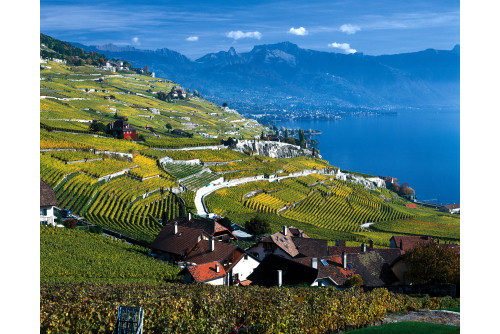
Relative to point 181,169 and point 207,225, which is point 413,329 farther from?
point 181,169

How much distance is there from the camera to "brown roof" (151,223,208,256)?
68.4 ft

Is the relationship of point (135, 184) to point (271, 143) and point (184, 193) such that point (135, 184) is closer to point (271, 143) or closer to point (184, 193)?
point (184, 193)

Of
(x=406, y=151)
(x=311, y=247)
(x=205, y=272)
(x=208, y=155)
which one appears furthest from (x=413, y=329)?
(x=406, y=151)

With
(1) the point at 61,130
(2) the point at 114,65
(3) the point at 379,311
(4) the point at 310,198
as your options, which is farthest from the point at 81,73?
(3) the point at 379,311

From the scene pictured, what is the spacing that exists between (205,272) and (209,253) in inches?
107

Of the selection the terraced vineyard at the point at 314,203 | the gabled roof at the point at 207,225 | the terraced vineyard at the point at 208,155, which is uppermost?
the terraced vineyard at the point at 208,155

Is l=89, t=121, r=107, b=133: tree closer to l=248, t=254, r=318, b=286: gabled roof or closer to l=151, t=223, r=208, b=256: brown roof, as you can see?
l=151, t=223, r=208, b=256: brown roof

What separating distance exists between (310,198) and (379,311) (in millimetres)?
38477

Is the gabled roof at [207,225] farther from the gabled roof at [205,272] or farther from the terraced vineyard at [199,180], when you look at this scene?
the terraced vineyard at [199,180]

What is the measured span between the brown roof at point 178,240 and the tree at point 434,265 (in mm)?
9148

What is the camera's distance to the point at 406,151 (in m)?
116

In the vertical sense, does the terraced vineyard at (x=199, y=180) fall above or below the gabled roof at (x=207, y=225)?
above

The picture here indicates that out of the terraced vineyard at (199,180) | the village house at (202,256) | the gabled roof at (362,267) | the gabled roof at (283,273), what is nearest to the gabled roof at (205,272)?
the village house at (202,256)

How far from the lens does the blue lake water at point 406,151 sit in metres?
82.0
